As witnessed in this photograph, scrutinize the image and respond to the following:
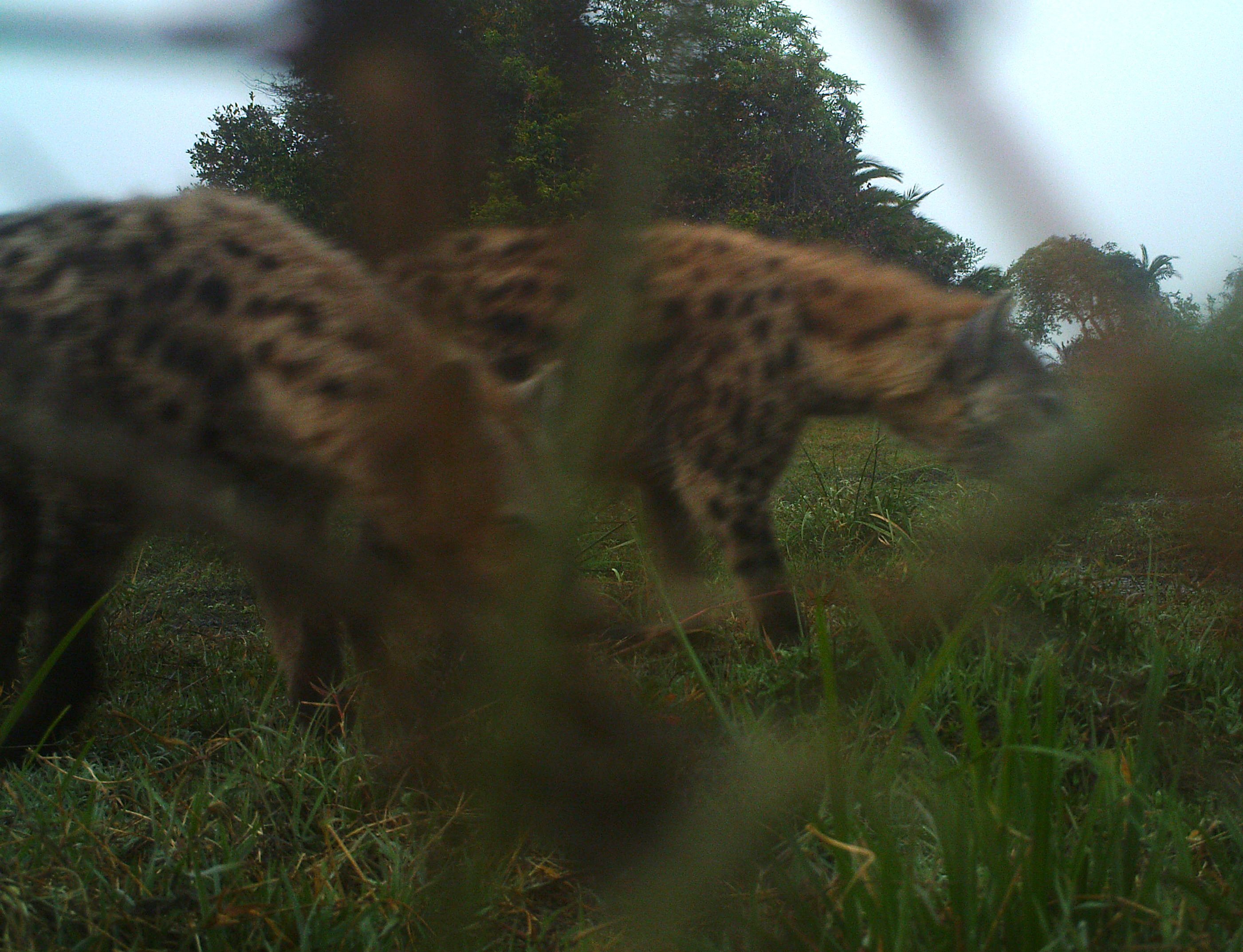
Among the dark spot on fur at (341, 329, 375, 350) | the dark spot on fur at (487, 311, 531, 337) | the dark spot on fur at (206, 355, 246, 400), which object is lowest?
the dark spot on fur at (206, 355, 246, 400)

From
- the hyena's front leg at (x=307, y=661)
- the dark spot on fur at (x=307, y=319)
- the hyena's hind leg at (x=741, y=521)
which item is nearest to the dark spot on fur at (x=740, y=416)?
the hyena's hind leg at (x=741, y=521)

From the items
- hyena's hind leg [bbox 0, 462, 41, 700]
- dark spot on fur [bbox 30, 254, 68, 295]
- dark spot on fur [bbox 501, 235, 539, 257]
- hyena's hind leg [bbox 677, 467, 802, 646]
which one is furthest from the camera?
hyena's hind leg [bbox 677, 467, 802, 646]

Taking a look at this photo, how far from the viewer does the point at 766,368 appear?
8.34ft

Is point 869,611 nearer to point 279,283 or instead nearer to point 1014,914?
point 1014,914

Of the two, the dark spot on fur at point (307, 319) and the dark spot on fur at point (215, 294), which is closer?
the dark spot on fur at point (307, 319)

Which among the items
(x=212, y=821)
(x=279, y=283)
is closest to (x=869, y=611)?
(x=212, y=821)

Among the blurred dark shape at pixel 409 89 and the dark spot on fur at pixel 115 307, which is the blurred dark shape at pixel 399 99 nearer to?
the blurred dark shape at pixel 409 89

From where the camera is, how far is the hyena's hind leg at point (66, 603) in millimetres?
1587

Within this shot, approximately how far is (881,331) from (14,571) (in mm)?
2222

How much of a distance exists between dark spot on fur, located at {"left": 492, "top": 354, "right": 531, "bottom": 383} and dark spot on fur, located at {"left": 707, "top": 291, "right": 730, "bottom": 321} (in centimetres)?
65

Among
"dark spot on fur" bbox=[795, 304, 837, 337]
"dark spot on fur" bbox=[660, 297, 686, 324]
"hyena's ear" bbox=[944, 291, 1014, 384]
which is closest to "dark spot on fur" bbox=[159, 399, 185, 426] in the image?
"dark spot on fur" bbox=[660, 297, 686, 324]

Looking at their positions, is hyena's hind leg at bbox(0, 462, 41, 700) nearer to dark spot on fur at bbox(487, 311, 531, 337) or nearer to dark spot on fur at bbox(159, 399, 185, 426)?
dark spot on fur at bbox(159, 399, 185, 426)

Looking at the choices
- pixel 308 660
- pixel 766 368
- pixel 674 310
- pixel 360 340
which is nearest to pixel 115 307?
pixel 308 660

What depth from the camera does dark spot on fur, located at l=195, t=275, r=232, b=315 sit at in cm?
159
